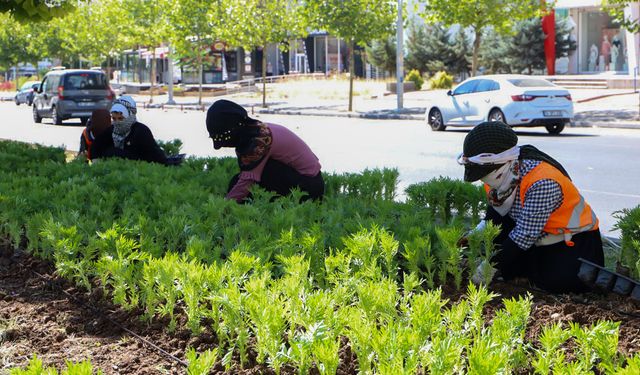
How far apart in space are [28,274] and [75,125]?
2435cm

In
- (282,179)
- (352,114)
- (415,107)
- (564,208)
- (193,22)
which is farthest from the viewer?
(193,22)

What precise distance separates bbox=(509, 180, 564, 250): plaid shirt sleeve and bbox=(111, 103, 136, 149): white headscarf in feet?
18.0

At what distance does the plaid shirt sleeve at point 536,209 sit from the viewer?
504 centimetres

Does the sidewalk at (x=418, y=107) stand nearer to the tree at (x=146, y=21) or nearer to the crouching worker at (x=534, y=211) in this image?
the tree at (x=146, y=21)

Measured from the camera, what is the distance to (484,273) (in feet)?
16.4

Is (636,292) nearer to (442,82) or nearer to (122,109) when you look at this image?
(122,109)

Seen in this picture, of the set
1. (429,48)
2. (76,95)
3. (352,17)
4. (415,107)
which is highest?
(352,17)

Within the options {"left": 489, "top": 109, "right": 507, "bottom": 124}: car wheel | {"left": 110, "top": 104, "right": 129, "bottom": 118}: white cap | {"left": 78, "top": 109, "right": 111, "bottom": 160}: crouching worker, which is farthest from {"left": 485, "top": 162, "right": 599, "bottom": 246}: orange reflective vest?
{"left": 489, "top": 109, "right": 507, "bottom": 124}: car wheel

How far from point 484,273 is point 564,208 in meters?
0.59

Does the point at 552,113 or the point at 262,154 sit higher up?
A: the point at 262,154

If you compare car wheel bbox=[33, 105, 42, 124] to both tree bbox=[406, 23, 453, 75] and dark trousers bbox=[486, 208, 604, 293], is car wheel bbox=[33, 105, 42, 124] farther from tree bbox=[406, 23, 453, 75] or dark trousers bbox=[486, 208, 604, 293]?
dark trousers bbox=[486, 208, 604, 293]

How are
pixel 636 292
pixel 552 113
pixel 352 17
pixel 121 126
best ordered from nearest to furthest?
pixel 636 292, pixel 121 126, pixel 552 113, pixel 352 17

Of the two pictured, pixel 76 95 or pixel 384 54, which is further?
pixel 384 54

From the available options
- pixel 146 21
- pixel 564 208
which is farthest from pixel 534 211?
pixel 146 21
